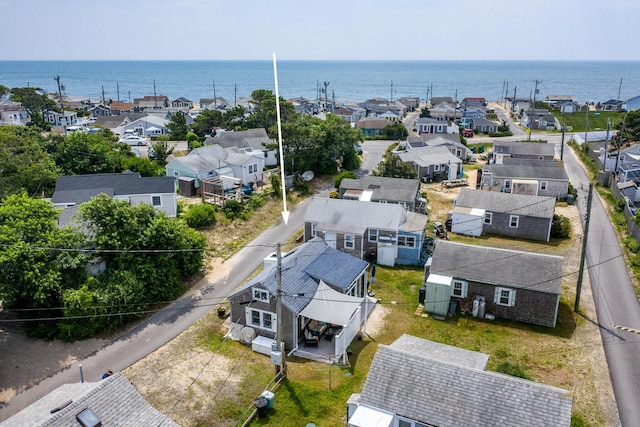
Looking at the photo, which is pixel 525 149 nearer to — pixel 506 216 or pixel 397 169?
pixel 397 169

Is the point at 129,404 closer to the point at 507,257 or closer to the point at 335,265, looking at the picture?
the point at 335,265

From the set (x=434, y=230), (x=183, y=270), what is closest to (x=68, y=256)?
A: (x=183, y=270)

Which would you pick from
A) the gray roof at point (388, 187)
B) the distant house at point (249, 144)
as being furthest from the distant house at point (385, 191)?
the distant house at point (249, 144)

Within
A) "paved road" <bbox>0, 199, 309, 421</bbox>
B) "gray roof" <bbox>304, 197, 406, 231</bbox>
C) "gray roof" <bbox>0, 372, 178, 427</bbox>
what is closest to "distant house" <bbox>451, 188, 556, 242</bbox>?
"gray roof" <bbox>304, 197, 406, 231</bbox>

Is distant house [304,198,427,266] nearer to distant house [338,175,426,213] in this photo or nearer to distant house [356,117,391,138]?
distant house [338,175,426,213]

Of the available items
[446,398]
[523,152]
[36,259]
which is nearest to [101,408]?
[446,398]
